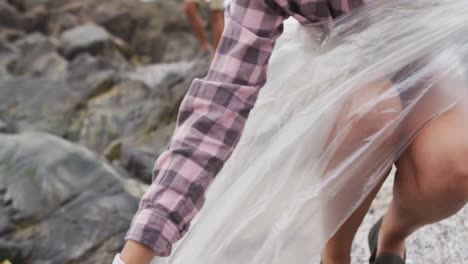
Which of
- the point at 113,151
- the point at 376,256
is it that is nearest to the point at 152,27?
the point at 113,151

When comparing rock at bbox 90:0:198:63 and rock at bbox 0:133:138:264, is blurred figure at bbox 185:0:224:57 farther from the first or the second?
rock at bbox 90:0:198:63

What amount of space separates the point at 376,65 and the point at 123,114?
4857 millimetres

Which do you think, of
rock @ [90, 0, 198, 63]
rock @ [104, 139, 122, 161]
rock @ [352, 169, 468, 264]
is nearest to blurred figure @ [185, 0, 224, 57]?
rock @ [104, 139, 122, 161]

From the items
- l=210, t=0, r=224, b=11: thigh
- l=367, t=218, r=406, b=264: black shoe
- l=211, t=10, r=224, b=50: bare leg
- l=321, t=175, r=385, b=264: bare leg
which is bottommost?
l=211, t=10, r=224, b=50: bare leg

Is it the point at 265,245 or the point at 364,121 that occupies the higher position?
the point at 364,121

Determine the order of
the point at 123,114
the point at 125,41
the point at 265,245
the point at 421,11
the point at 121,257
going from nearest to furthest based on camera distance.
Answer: the point at 121,257 < the point at 265,245 < the point at 421,11 < the point at 123,114 < the point at 125,41

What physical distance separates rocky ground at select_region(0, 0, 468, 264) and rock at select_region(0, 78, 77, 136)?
0.04 ft

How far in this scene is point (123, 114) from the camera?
600cm

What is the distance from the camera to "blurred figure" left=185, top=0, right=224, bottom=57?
4734 millimetres

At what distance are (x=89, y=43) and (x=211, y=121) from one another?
27.1 feet

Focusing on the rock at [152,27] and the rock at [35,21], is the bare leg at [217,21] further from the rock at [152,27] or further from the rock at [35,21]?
the rock at [35,21]

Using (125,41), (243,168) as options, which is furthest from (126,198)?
(125,41)

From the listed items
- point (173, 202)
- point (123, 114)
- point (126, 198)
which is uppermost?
point (173, 202)

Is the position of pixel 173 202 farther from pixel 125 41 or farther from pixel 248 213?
pixel 125 41
